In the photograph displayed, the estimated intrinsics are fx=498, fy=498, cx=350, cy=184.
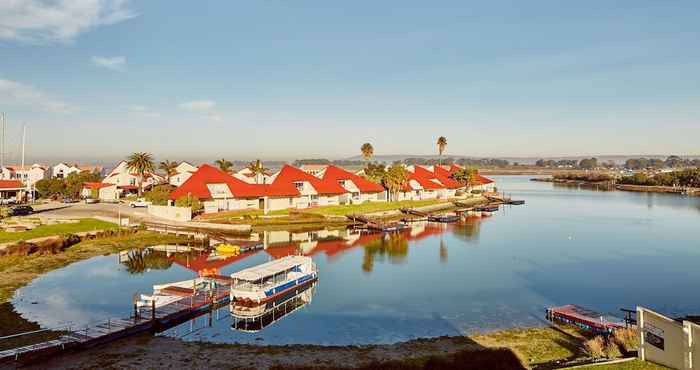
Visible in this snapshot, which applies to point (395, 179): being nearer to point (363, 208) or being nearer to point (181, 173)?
point (363, 208)

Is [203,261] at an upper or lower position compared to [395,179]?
lower

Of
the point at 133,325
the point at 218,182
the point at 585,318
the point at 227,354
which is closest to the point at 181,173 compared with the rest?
the point at 218,182

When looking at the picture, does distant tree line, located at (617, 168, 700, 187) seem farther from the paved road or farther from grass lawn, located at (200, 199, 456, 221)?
the paved road

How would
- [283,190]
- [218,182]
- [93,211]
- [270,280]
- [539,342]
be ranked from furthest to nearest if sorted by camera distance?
[283,190]
[218,182]
[93,211]
[270,280]
[539,342]

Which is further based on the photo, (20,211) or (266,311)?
(20,211)

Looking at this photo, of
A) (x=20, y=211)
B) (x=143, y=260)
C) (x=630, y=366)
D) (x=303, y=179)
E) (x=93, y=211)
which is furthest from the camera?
(x=303, y=179)

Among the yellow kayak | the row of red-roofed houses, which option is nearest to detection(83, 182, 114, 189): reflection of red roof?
the row of red-roofed houses

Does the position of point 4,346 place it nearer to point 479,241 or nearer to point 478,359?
point 478,359

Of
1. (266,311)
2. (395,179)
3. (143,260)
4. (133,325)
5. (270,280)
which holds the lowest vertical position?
(266,311)
